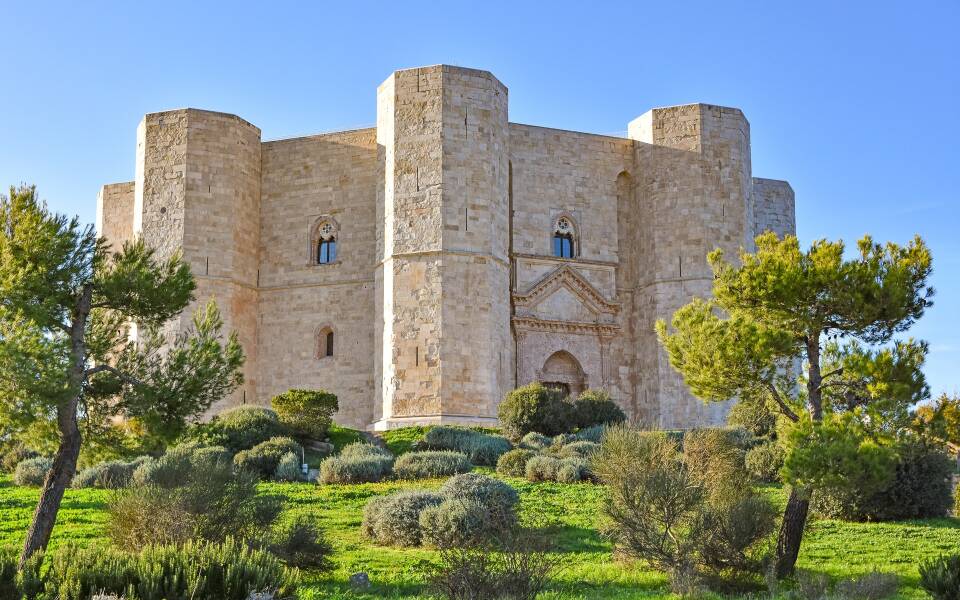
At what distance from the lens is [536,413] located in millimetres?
22750

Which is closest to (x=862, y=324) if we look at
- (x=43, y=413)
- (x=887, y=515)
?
(x=887, y=515)

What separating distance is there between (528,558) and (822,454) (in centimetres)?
346

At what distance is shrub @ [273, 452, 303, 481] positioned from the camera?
18.5 metres

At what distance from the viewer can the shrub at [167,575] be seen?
8.74 m

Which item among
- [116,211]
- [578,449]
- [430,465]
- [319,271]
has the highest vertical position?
[116,211]

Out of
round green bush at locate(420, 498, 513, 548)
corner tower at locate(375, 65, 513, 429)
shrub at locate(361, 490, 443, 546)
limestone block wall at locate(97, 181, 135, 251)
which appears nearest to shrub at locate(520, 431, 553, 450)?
corner tower at locate(375, 65, 513, 429)

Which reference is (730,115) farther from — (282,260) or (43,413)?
(43,413)

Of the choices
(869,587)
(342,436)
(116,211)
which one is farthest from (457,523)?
(116,211)

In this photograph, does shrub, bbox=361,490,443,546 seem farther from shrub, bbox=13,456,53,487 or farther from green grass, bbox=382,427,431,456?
green grass, bbox=382,427,431,456

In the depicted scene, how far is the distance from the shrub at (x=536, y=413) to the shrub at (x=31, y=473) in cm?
894

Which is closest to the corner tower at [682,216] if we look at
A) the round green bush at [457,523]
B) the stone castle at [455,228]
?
the stone castle at [455,228]

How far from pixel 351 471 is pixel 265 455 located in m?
1.79

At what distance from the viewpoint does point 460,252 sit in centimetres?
2508

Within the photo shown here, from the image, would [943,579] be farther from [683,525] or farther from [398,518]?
[398,518]
